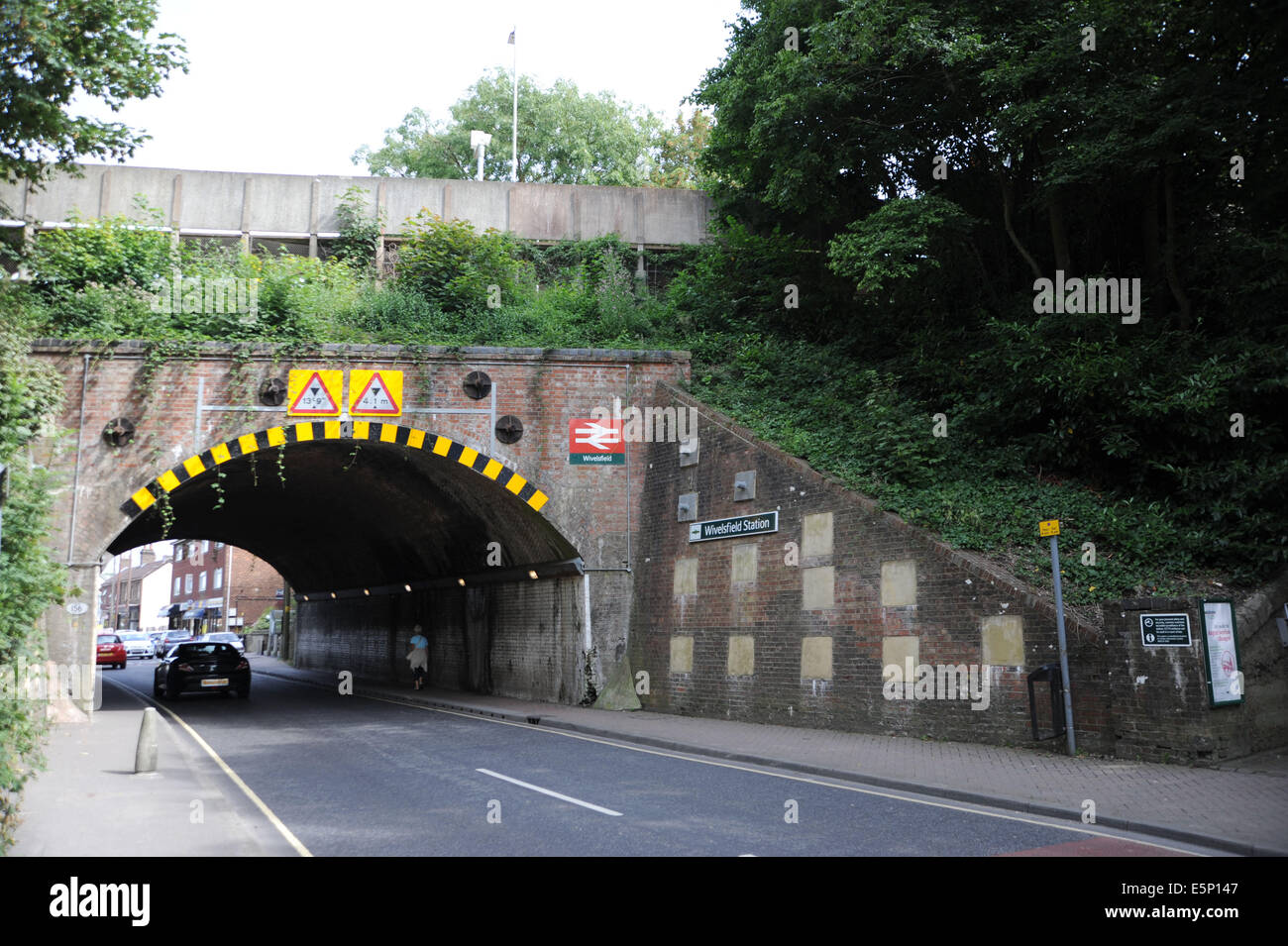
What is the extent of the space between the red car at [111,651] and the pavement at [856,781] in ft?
98.3

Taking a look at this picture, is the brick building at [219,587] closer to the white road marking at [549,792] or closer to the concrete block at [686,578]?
the concrete block at [686,578]

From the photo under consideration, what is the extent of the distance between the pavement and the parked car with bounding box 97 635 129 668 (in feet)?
98.4

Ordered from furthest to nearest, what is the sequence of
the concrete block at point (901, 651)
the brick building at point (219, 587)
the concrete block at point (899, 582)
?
1. the brick building at point (219, 587)
2. the concrete block at point (899, 582)
3. the concrete block at point (901, 651)

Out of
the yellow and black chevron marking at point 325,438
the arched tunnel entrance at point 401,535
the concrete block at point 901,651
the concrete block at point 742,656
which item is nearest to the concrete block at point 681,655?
the concrete block at point 742,656

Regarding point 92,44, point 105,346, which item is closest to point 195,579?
point 105,346

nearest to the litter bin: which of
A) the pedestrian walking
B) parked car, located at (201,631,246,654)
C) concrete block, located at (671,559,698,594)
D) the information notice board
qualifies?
the information notice board

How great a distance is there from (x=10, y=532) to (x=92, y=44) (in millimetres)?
10328

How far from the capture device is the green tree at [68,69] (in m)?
13.2

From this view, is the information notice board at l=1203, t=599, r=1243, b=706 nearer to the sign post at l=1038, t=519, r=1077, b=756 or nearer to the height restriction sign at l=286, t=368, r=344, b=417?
the sign post at l=1038, t=519, r=1077, b=756

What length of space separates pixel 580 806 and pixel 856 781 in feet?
10.9

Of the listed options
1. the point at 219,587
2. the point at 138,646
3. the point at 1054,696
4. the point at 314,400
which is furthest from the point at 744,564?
the point at 219,587

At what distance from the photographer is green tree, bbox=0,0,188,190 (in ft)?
43.2

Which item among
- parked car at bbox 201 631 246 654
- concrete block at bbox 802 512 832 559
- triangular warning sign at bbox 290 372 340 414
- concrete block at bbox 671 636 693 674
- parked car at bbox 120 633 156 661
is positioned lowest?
parked car at bbox 120 633 156 661

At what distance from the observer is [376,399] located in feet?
63.8
